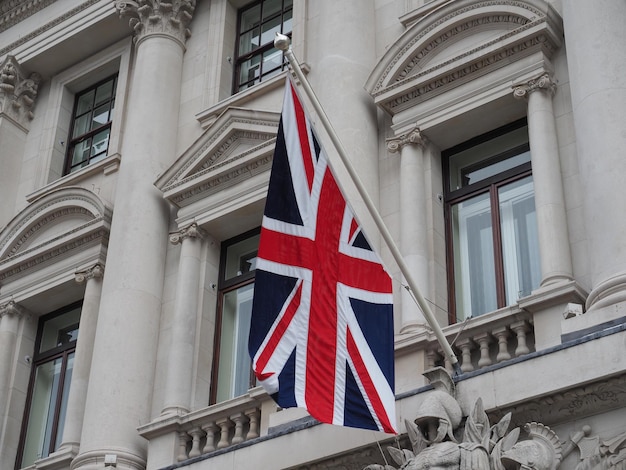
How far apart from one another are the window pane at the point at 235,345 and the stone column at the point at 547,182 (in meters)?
4.97

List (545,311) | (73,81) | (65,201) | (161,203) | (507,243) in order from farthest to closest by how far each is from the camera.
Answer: (73,81) < (65,201) < (161,203) < (507,243) < (545,311)

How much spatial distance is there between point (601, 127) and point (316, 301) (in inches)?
155

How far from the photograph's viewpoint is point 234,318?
19484 millimetres

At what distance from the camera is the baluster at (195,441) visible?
17.5 metres

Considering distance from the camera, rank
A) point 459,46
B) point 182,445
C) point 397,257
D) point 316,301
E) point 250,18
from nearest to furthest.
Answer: point 397,257 → point 316,301 → point 182,445 → point 459,46 → point 250,18

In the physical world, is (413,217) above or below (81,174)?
below

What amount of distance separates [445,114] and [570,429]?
560 cm

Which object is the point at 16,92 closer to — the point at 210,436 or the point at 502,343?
the point at 210,436

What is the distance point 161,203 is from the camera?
2056cm

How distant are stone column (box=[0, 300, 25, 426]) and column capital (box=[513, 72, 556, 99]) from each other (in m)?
9.31

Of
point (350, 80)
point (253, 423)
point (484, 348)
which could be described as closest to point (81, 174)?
point (350, 80)

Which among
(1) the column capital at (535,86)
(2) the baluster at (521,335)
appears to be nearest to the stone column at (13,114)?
(1) the column capital at (535,86)

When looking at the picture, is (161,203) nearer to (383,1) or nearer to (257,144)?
(257,144)

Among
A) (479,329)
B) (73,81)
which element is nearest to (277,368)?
(479,329)
